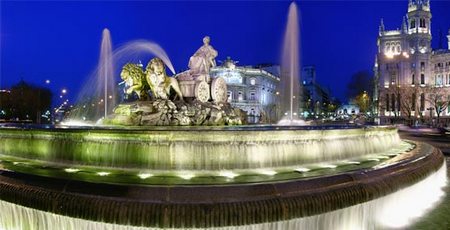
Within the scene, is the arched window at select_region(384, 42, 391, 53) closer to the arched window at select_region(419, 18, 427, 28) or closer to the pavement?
the arched window at select_region(419, 18, 427, 28)

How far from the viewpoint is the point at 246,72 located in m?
97.2

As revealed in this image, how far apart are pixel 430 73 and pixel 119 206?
11620 centimetres

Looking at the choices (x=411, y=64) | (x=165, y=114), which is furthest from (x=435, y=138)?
(x=411, y=64)

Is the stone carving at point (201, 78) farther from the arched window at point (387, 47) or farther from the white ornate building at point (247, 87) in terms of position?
the arched window at point (387, 47)

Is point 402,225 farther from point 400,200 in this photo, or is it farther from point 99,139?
point 99,139

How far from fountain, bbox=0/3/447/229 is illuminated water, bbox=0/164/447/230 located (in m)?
0.02

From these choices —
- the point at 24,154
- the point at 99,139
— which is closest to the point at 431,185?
the point at 99,139

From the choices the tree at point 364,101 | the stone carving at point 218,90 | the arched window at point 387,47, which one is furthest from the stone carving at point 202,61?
the arched window at point 387,47

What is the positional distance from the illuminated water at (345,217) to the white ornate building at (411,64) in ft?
305

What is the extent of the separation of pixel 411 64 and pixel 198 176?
111594mm

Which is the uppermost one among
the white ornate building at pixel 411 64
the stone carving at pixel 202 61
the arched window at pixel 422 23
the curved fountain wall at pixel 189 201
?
the arched window at pixel 422 23

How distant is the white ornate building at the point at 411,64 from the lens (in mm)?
97812

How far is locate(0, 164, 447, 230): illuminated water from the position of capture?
5503 millimetres

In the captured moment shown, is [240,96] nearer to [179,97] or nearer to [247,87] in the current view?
[247,87]
